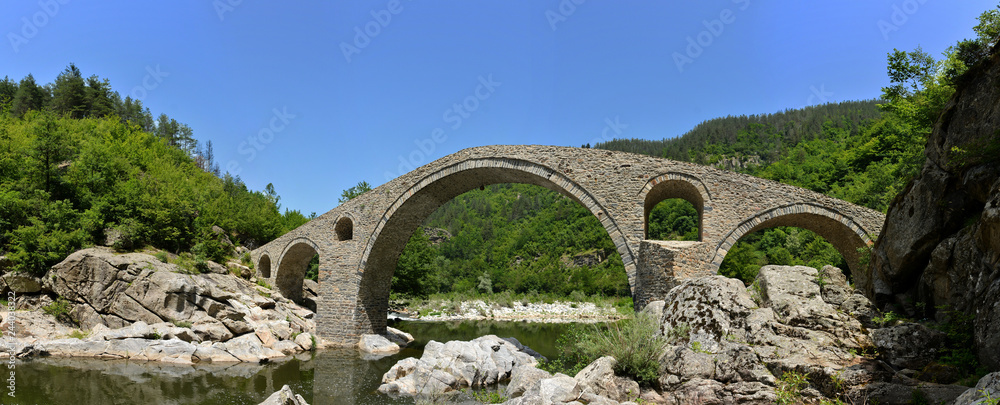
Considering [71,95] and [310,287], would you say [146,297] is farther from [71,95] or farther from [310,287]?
[71,95]

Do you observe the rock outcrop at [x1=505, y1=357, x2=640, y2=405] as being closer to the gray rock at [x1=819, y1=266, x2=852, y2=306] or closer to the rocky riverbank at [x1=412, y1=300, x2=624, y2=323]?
the gray rock at [x1=819, y1=266, x2=852, y2=306]

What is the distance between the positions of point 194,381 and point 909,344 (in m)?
12.3

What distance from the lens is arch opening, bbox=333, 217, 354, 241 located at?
17.6m

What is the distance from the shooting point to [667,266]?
35.7ft

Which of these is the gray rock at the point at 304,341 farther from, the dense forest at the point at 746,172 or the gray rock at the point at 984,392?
the gray rock at the point at 984,392

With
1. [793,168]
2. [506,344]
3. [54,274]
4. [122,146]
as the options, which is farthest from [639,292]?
[122,146]

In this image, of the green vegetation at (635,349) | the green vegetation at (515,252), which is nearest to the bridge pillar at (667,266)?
the green vegetation at (635,349)

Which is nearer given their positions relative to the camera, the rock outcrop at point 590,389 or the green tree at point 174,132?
the rock outcrop at point 590,389

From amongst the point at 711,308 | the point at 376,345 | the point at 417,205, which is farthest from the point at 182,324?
the point at 711,308

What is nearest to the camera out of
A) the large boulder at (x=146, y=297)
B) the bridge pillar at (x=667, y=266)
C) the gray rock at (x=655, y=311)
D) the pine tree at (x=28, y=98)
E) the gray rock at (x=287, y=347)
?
the gray rock at (x=655, y=311)

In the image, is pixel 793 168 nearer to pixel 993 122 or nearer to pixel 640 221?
pixel 640 221

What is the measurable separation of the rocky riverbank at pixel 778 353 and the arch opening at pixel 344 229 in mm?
12158

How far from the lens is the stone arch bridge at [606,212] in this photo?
11.5 metres

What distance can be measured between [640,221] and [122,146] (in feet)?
89.0
